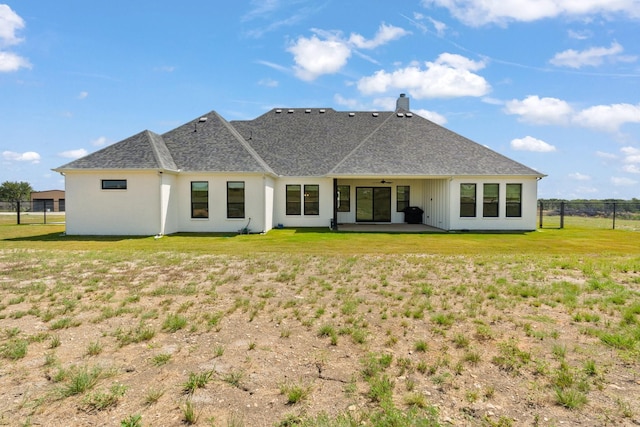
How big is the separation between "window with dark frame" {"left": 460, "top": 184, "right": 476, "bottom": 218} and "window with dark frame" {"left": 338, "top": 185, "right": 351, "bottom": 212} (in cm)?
645

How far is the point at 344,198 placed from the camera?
2239 cm

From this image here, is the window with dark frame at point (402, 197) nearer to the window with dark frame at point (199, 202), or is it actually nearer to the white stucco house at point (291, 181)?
the white stucco house at point (291, 181)

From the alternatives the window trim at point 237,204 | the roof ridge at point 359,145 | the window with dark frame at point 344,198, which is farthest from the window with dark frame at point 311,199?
the window trim at point 237,204

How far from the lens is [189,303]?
20.0ft

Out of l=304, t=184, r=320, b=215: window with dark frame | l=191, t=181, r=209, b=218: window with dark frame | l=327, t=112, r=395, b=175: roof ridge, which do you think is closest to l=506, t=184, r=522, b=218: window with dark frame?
l=327, t=112, r=395, b=175: roof ridge

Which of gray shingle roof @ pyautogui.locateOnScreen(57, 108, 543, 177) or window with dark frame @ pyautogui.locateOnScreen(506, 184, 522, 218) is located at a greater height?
gray shingle roof @ pyautogui.locateOnScreen(57, 108, 543, 177)

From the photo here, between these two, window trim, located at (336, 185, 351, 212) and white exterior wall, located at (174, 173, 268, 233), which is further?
window trim, located at (336, 185, 351, 212)

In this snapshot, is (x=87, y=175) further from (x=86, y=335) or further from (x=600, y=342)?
(x=600, y=342)

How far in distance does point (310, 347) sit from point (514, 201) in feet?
58.3

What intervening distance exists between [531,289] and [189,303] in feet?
20.2

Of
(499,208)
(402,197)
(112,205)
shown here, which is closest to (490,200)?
(499,208)

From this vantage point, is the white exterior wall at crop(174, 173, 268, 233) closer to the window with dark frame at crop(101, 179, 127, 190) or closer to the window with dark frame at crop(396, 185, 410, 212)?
the window with dark frame at crop(101, 179, 127, 190)

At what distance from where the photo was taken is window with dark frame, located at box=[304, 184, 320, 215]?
2022 cm

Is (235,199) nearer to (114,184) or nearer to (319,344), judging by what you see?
(114,184)
